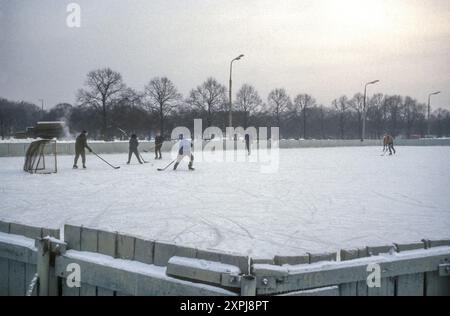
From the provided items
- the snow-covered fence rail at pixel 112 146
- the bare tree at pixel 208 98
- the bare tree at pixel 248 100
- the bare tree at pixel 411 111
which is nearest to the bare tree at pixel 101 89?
the bare tree at pixel 208 98

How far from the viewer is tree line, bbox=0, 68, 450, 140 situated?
6378 centimetres

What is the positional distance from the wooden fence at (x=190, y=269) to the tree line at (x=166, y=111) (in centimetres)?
4657

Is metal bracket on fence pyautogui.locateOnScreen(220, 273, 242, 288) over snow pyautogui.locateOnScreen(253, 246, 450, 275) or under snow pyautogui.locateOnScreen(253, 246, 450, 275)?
under

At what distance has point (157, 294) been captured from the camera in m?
2.78

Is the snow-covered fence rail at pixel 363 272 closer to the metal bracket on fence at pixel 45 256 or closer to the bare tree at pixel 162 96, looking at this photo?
the metal bracket on fence at pixel 45 256

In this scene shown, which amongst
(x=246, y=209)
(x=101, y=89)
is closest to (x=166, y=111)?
(x=101, y=89)

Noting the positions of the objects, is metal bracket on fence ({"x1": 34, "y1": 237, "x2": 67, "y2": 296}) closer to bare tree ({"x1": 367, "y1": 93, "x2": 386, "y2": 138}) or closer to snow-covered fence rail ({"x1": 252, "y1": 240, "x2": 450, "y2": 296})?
snow-covered fence rail ({"x1": 252, "y1": 240, "x2": 450, "y2": 296})

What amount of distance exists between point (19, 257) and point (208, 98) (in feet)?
221

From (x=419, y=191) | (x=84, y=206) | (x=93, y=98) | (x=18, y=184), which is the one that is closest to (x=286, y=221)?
(x=84, y=206)

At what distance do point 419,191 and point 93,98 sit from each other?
6002cm

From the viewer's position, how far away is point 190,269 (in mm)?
2711

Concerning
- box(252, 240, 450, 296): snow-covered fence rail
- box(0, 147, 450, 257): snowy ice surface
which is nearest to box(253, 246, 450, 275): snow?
box(252, 240, 450, 296): snow-covered fence rail

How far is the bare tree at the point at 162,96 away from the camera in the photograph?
67.9m

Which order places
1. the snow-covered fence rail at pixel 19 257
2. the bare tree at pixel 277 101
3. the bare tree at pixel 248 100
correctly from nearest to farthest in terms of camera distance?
1. the snow-covered fence rail at pixel 19 257
2. the bare tree at pixel 248 100
3. the bare tree at pixel 277 101
